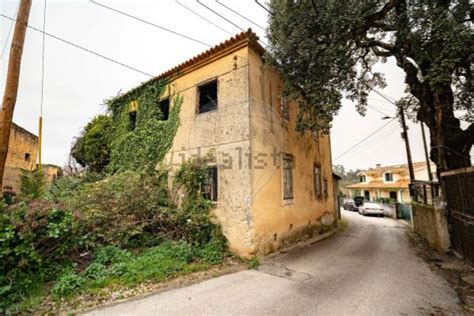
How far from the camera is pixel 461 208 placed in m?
6.30

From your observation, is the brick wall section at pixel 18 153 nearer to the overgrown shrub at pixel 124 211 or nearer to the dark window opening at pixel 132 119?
the dark window opening at pixel 132 119

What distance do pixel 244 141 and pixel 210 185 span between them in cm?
202

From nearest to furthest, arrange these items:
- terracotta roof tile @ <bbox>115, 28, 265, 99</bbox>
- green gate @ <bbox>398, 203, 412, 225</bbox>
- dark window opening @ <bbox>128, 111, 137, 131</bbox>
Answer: terracotta roof tile @ <bbox>115, 28, 265, 99</bbox>
dark window opening @ <bbox>128, 111, 137, 131</bbox>
green gate @ <bbox>398, 203, 412, 225</bbox>

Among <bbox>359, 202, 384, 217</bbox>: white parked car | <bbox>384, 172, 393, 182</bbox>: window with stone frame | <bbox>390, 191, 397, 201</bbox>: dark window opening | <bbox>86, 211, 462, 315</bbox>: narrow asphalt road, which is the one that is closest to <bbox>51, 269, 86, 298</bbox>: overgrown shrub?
<bbox>86, 211, 462, 315</bbox>: narrow asphalt road

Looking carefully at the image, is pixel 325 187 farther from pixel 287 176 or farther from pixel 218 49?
pixel 218 49

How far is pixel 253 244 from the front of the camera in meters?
6.66

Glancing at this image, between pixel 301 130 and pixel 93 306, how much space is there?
729cm

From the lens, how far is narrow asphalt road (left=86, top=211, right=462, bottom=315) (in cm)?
392

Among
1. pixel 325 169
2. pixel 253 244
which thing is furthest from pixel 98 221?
pixel 325 169

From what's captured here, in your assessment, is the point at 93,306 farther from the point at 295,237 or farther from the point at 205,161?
the point at 295,237

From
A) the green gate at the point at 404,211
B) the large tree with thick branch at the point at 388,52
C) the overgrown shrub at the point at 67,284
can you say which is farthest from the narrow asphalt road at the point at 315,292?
the green gate at the point at 404,211

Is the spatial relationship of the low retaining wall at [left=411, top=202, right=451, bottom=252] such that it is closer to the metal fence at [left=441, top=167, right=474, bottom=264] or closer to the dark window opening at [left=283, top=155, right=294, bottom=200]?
the metal fence at [left=441, top=167, right=474, bottom=264]

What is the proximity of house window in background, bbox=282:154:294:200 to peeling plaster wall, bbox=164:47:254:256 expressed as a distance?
2.26 meters

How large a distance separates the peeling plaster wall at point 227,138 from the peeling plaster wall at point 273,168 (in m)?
0.27
